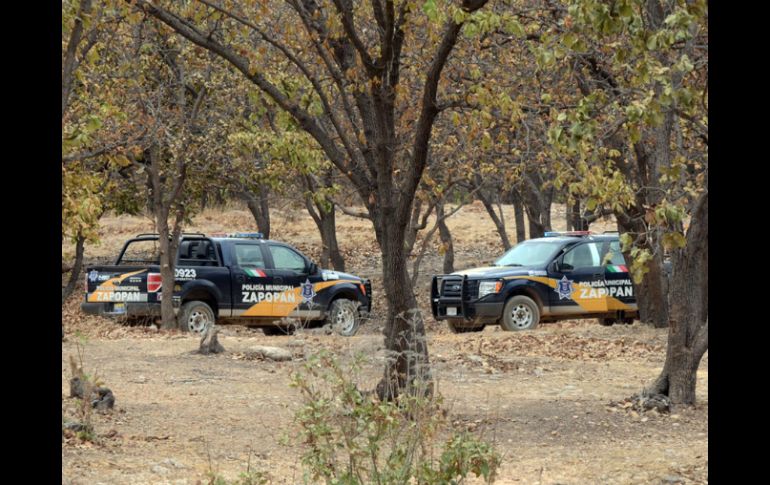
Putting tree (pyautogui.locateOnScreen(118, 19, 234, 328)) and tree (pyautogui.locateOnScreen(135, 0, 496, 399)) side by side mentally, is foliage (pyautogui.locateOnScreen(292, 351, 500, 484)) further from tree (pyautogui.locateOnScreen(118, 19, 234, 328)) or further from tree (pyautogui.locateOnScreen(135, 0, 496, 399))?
tree (pyautogui.locateOnScreen(118, 19, 234, 328))

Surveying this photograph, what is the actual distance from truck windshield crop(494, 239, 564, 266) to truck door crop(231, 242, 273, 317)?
457cm

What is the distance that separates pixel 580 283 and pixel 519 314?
145 centimetres

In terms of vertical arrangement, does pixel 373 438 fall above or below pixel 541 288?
below

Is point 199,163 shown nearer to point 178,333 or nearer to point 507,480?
point 178,333

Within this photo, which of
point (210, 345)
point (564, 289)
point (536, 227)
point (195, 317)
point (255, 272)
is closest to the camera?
point (210, 345)

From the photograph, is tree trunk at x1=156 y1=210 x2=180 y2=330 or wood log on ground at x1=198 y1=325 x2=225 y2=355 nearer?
wood log on ground at x1=198 y1=325 x2=225 y2=355

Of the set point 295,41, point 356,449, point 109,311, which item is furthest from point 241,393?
point 109,311

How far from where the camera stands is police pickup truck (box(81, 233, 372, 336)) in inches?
749

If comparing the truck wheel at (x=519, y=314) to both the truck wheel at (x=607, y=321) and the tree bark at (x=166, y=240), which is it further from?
the tree bark at (x=166, y=240)

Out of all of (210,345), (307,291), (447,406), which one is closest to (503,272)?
(307,291)

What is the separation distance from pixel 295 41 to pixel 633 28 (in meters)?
5.71

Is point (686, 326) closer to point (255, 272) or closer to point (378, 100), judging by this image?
point (378, 100)

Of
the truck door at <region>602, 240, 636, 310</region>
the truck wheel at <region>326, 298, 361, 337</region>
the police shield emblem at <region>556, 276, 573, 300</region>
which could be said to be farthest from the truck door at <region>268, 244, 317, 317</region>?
the truck door at <region>602, 240, 636, 310</region>

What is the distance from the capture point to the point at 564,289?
20266 mm
